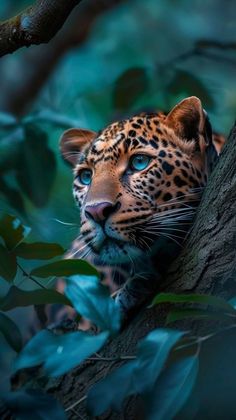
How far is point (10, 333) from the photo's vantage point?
8.79 feet

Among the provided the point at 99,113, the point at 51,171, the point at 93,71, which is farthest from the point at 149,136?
the point at 93,71

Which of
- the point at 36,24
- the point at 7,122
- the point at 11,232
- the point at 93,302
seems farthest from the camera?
the point at 7,122

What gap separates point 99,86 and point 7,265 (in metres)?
4.29

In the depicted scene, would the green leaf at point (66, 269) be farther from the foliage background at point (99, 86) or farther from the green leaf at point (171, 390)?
the foliage background at point (99, 86)

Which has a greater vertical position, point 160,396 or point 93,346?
point 93,346

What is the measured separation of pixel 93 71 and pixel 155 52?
1567 mm

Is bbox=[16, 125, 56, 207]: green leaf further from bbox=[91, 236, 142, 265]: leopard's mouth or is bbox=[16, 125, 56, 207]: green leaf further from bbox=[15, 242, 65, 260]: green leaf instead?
bbox=[15, 242, 65, 260]: green leaf

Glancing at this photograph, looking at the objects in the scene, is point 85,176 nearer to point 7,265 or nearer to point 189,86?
point 7,265

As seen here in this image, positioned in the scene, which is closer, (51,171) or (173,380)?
(173,380)

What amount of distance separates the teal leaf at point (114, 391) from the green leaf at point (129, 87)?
2.89 m

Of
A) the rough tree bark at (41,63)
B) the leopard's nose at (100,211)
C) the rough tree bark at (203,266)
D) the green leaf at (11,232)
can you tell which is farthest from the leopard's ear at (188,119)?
the rough tree bark at (41,63)

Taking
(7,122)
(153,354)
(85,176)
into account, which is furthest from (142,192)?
(153,354)

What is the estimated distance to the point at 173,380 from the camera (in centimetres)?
221

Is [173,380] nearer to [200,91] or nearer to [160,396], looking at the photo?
[160,396]
